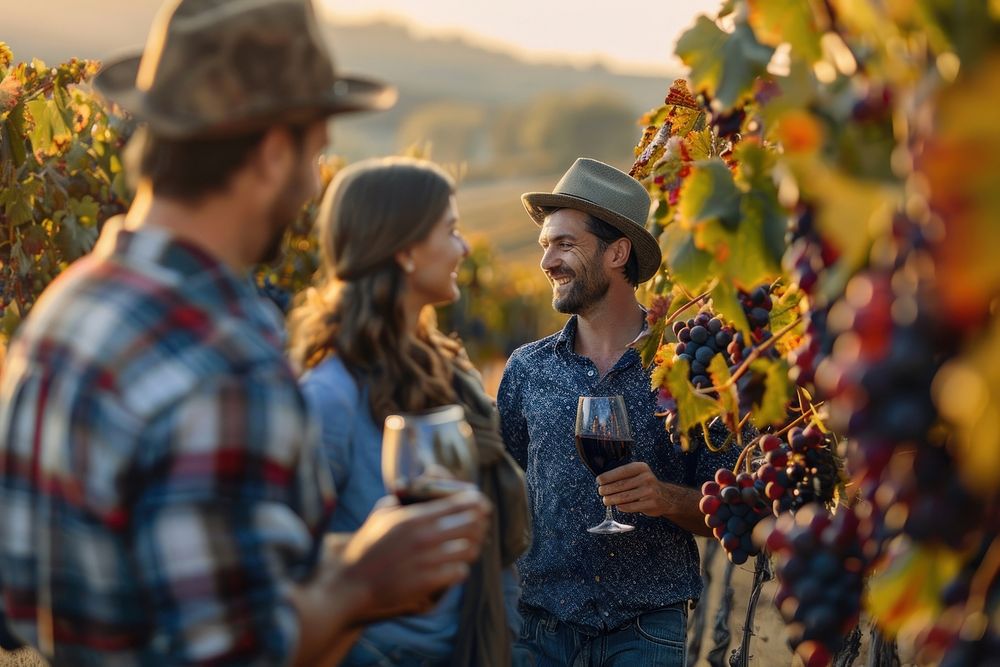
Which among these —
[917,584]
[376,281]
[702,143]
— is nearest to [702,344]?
[702,143]

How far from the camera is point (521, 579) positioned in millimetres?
3799

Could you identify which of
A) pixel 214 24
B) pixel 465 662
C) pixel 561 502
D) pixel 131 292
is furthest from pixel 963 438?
pixel 561 502

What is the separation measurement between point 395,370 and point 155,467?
98 cm

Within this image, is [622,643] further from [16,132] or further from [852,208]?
[16,132]

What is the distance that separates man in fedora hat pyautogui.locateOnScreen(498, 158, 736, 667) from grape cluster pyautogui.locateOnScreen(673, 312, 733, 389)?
41cm

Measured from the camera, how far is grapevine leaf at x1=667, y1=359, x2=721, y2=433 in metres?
2.89

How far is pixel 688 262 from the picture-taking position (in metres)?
2.26

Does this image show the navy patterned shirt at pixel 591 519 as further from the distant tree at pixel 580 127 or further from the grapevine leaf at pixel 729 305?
the distant tree at pixel 580 127

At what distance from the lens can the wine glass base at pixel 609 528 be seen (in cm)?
338

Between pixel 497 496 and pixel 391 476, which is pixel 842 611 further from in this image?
pixel 497 496

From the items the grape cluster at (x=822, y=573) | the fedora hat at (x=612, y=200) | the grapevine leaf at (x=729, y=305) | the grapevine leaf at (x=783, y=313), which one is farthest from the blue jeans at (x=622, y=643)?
the grape cluster at (x=822, y=573)

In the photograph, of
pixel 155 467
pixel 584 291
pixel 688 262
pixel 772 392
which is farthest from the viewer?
pixel 584 291

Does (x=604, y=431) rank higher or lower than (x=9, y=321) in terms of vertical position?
higher

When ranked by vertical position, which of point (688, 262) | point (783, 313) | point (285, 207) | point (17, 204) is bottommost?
point (17, 204)
